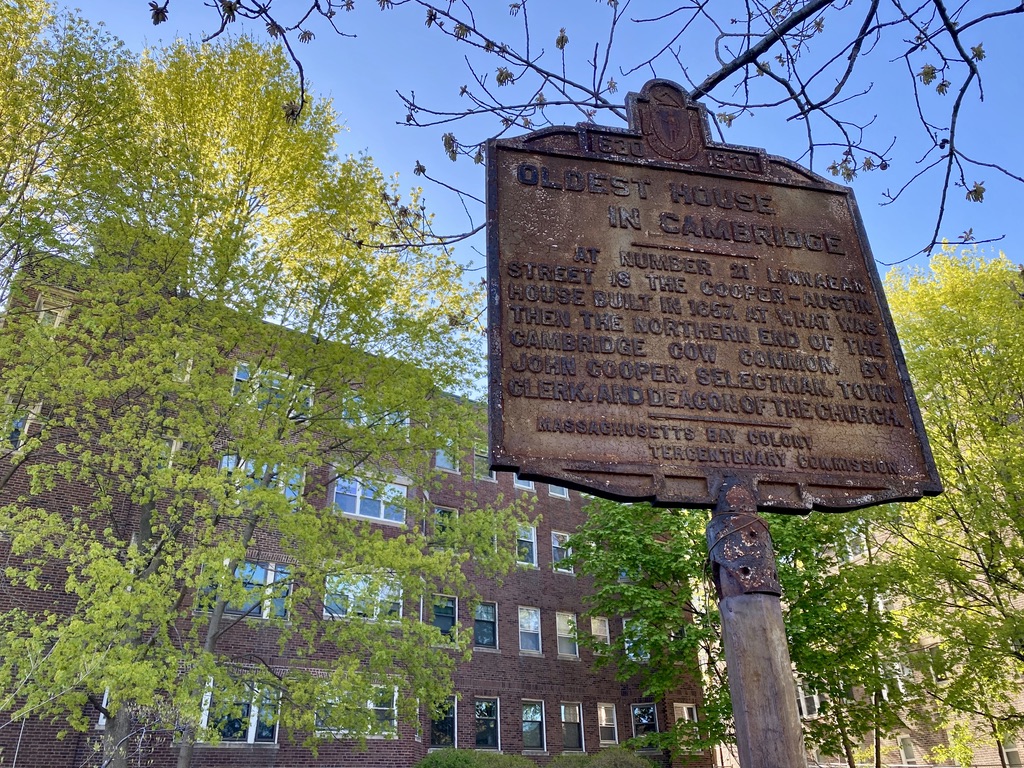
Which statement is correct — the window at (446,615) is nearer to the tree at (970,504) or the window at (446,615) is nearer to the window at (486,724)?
the window at (486,724)

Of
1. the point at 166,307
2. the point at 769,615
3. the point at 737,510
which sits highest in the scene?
the point at 166,307

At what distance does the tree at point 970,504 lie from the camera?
595 inches

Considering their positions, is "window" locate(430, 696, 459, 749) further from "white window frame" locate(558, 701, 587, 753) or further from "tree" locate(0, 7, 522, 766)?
"tree" locate(0, 7, 522, 766)

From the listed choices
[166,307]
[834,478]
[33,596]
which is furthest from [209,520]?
[834,478]

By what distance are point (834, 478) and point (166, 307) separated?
12.0m

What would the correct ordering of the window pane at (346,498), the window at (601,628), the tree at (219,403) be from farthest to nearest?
1. the window at (601,628)
2. the window pane at (346,498)
3. the tree at (219,403)

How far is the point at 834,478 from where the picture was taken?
3.41m

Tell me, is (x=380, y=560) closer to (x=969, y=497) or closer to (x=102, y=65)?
(x=102, y=65)

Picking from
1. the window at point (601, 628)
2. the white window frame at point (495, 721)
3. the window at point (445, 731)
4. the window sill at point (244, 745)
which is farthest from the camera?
the window at point (601, 628)

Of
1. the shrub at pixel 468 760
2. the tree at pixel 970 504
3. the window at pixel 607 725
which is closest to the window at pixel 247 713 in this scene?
the shrub at pixel 468 760

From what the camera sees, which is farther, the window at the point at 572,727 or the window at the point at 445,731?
the window at the point at 572,727

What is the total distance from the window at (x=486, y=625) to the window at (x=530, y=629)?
1086 mm

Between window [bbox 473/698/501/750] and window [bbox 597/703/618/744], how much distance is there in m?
4.17

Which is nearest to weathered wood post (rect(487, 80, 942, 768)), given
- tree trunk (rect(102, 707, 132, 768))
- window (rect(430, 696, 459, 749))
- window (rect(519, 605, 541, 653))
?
tree trunk (rect(102, 707, 132, 768))
